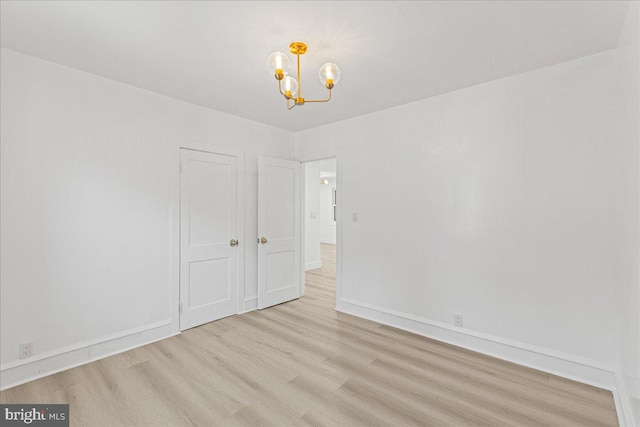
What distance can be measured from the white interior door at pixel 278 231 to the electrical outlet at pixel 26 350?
2.25 m

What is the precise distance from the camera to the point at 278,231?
4.30m

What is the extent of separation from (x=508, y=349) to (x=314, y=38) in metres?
3.13

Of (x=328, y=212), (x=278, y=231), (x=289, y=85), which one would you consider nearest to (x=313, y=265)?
(x=278, y=231)

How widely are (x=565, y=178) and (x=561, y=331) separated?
128cm

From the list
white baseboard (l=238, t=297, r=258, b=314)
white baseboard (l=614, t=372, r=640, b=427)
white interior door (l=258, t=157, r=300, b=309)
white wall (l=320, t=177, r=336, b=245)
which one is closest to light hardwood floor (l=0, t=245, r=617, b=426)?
white baseboard (l=614, t=372, r=640, b=427)

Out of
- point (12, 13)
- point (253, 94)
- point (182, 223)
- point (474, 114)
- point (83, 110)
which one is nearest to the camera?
point (12, 13)

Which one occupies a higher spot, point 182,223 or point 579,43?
point 579,43

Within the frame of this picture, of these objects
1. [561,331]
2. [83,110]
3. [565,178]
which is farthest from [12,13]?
[561,331]

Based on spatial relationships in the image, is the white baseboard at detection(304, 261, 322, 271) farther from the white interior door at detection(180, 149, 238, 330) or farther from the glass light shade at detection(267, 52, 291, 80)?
the glass light shade at detection(267, 52, 291, 80)

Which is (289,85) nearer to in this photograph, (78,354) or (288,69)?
(288,69)

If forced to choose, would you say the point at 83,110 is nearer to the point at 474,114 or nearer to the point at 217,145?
the point at 217,145

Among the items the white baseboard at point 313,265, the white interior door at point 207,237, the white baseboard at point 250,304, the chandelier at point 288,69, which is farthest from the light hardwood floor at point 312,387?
the white baseboard at point 313,265

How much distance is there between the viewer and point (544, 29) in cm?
201

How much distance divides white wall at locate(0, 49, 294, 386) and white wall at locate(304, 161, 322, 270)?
3426 millimetres
